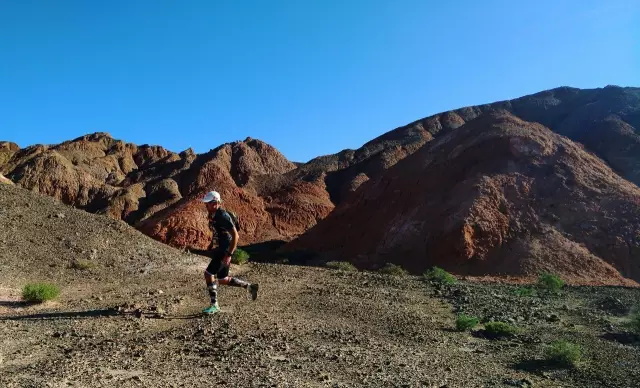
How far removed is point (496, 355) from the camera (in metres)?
7.54

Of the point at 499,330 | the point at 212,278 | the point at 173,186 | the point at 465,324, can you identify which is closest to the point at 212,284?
the point at 212,278

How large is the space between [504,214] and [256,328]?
84.1ft

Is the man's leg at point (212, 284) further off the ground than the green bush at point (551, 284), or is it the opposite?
the man's leg at point (212, 284)

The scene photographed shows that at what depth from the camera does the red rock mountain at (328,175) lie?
31.5 metres

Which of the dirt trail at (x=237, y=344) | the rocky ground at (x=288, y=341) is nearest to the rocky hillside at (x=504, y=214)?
the rocky ground at (x=288, y=341)

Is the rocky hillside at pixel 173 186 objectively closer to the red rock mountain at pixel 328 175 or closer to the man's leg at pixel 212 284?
the red rock mountain at pixel 328 175

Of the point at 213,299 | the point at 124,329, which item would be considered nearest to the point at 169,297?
the point at 213,299

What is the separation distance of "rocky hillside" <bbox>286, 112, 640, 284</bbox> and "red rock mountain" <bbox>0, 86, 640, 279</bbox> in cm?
16

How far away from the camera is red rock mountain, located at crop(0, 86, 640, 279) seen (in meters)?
31.5

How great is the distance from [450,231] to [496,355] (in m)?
22.8

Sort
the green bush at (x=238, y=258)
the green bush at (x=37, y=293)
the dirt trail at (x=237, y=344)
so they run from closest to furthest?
the dirt trail at (x=237, y=344) → the green bush at (x=37, y=293) → the green bush at (x=238, y=258)

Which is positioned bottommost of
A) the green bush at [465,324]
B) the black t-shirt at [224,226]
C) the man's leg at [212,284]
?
the green bush at [465,324]

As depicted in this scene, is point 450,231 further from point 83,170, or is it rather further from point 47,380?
point 83,170

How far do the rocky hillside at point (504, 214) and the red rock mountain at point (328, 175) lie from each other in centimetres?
16
